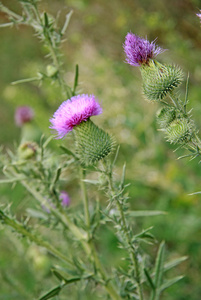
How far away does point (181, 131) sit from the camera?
1245mm

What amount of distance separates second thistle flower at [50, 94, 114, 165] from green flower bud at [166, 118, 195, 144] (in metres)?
0.28

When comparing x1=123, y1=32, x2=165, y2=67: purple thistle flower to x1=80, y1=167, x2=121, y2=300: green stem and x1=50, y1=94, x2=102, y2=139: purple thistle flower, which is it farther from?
x1=80, y1=167, x2=121, y2=300: green stem

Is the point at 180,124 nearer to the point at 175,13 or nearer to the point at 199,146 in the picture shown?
the point at 199,146

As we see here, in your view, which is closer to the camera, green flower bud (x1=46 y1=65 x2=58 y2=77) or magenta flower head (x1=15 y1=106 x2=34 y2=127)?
green flower bud (x1=46 y1=65 x2=58 y2=77)

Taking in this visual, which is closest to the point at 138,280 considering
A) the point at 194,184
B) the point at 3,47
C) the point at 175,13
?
the point at 194,184

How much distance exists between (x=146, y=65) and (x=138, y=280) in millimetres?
851

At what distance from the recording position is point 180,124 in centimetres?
126

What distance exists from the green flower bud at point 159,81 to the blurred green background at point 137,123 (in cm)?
92

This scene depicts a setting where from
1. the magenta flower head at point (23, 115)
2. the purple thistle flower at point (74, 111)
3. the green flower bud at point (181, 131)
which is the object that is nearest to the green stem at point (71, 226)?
the purple thistle flower at point (74, 111)

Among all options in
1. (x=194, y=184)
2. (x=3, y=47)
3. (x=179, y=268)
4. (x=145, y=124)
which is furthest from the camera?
(x=3, y=47)

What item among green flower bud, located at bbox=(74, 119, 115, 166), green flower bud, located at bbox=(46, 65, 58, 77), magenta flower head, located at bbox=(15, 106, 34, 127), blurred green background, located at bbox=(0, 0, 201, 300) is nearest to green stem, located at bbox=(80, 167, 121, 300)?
green flower bud, located at bbox=(74, 119, 115, 166)

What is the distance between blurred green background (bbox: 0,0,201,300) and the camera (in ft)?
8.52

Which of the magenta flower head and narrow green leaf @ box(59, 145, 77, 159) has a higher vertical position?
narrow green leaf @ box(59, 145, 77, 159)

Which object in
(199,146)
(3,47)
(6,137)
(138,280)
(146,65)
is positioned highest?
(146,65)
